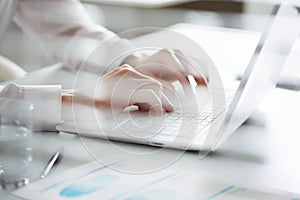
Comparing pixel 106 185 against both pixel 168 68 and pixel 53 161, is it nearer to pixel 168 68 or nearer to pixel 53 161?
pixel 53 161

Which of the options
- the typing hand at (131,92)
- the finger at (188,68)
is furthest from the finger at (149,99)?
the finger at (188,68)

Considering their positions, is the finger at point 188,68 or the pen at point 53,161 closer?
the pen at point 53,161

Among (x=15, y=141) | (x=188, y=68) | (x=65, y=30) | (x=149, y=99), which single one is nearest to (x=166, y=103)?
(x=149, y=99)

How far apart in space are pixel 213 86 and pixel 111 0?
0.76m

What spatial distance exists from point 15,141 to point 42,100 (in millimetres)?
103

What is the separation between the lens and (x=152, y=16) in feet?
4.91

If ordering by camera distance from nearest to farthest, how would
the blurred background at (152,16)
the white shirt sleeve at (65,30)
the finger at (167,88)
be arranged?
the finger at (167,88) < the white shirt sleeve at (65,30) < the blurred background at (152,16)

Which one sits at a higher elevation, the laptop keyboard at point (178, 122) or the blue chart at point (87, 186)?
the laptop keyboard at point (178, 122)

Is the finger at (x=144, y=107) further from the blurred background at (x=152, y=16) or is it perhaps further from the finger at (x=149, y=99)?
the blurred background at (x=152, y=16)

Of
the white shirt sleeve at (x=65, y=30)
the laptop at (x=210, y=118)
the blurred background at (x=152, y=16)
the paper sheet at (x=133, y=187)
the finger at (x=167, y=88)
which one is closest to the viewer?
the paper sheet at (x=133, y=187)

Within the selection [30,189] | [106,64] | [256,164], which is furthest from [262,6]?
[30,189]

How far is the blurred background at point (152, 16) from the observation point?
123cm

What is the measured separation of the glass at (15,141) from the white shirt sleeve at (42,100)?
0.02m

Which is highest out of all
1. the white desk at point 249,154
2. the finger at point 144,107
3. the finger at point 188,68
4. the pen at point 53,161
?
the finger at point 188,68
